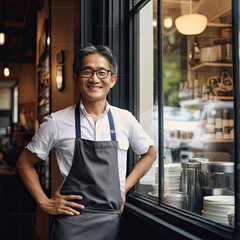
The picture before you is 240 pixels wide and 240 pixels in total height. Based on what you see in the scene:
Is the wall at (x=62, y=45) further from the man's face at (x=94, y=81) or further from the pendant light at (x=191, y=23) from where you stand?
the man's face at (x=94, y=81)

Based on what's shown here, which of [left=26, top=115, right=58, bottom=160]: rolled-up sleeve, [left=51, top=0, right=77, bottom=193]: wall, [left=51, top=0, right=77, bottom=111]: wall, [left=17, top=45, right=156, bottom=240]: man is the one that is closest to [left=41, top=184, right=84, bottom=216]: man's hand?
[left=17, top=45, right=156, bottom=240]: man

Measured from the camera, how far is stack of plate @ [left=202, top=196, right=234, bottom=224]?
1636 mm

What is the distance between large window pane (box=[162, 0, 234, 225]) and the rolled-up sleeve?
0.71m

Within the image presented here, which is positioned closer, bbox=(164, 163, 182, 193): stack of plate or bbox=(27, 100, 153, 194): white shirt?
bbox=(27, 100, 153, 194): white shirt

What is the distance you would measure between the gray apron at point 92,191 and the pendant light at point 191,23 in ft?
4.79

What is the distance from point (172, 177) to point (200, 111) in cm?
193

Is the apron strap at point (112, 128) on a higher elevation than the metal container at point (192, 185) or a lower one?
higher

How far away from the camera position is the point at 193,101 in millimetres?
4035

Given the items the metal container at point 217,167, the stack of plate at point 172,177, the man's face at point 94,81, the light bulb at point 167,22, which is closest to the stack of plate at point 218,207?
the metal container at point 217,167

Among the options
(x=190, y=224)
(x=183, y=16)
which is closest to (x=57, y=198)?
(x=190, y=224)

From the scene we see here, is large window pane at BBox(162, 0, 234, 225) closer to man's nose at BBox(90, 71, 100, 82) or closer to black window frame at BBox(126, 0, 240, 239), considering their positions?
black window frame at BBox(126, 0, 240, 239)

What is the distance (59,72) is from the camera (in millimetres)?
3125

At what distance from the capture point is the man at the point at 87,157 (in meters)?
1.90

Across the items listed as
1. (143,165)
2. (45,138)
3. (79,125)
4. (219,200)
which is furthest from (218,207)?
(45,138)
